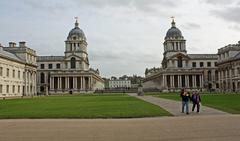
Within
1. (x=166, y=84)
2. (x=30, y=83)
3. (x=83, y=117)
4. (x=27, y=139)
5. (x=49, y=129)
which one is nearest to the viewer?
(x=27, y=139)

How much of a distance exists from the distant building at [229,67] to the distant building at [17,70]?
60.4m

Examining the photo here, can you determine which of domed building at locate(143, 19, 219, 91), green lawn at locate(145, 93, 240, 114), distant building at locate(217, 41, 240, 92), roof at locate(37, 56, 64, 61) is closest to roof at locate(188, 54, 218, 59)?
domed building at locate(143, 19, 219, 91)

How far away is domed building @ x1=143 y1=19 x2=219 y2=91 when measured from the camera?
13725cm

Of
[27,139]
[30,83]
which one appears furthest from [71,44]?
[27,139]

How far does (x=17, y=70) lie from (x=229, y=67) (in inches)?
2538

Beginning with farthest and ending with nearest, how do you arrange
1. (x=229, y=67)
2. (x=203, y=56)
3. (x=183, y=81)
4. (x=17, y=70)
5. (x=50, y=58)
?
(x=203, y=56)
(x=50, y=58)
(x=183, y=81)
(x=229, y=67)
(x=17, y=70)

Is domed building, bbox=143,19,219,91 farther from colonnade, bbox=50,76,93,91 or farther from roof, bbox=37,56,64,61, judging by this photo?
roof, bbox=37,56,64,61

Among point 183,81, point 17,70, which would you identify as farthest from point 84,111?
point 183,81

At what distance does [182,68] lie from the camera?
458 feet

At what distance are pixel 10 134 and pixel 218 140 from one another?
28.7ft

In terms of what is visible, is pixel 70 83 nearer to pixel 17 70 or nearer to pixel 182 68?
pixel 17 70

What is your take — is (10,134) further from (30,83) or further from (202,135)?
(30,83)

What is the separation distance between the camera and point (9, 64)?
279ft

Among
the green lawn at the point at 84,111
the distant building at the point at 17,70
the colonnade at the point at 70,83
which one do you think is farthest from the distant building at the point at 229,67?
the green lawn at the point at 84,111
